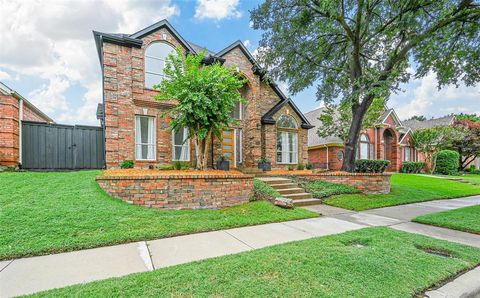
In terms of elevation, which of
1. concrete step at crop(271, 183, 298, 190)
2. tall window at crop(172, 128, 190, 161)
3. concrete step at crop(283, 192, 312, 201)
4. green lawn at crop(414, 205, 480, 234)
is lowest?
green lawn at crop(414, 205, 480, 234)

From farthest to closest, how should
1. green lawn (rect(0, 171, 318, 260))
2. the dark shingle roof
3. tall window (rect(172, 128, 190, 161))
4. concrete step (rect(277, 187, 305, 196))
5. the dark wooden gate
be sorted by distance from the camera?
the dark shingle roof < tall window (rect(172, 128, 190, 161)) < the dark wooden gate < concrete step (rect(277, 187, 305, 196)) < green lawn (rect(0, 171, 318, 260))

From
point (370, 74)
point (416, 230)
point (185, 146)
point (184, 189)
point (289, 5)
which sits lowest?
point (416, 230)

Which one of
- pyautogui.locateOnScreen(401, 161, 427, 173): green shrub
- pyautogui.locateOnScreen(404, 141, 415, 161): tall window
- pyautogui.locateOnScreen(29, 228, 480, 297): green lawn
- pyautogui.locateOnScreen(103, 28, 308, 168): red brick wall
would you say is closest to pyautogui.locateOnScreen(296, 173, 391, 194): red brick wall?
pyautogui.locateOnScreen(29, 228, 480, 297): green lawn

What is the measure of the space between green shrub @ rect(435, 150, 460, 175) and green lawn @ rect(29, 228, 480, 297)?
2441cm

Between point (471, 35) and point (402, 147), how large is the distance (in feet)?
53.3

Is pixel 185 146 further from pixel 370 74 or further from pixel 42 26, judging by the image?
pixel 370 74

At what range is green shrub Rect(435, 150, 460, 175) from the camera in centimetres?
2186

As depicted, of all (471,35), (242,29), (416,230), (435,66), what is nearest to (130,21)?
(242,29)

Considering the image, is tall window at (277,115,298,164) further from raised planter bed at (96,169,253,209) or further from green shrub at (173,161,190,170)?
raised planter bed at (96,169,253,209)

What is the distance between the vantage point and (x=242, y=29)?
13086mm

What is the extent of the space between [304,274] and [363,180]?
8.03 m

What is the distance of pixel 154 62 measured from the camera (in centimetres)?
1092

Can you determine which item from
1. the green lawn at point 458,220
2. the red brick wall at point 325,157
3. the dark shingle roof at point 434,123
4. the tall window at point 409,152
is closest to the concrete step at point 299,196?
the green lawn at point 458,220

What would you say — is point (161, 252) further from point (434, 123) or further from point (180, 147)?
point (434, 123)
